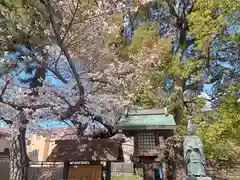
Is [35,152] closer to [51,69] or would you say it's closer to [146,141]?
[51,69]

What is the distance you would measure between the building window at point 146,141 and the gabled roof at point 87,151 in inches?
24.4

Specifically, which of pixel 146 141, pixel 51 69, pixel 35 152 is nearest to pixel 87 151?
pixel 146 141

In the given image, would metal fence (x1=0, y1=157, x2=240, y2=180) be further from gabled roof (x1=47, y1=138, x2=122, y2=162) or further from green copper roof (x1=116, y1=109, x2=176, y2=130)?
green copper roof (x1=116, y1=109, x2=176, y2=130)

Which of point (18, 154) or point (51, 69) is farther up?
point (51, 69)

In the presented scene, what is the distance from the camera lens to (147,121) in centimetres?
617

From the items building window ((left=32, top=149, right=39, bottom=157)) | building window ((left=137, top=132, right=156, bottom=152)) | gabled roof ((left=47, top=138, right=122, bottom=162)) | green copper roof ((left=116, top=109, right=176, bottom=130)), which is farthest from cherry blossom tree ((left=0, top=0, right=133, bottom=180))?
building window ((left=32, top=149, right=39, bottom=157))

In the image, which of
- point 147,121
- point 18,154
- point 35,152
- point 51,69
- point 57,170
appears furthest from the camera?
point 35,152

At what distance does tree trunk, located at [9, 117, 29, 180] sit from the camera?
582 cm

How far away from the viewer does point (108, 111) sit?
702 centimetres

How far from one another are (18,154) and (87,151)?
2.01m

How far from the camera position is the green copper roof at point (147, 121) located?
5.73 meters

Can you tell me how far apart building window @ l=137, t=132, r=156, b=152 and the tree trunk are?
3.30 m

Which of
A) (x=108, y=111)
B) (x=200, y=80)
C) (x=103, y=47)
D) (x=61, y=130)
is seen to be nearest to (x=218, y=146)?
(x=200, y=80)

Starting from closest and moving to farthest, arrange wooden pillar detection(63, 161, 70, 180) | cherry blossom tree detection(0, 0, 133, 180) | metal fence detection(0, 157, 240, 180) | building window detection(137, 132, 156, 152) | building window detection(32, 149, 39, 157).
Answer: cherry blossom tree detection(0, 0, 133, 180), building window detection(137, 132, 156, 152), wooden pillar detection(63, 161, 70, 180), metal fence detection(0, 157, 240, 180), building window detection(32, 149, 39, 157)
